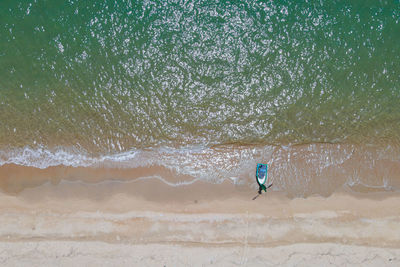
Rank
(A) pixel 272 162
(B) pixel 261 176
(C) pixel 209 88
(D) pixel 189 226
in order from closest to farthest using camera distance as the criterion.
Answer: (D) pixel 189 226
(B) pixel 261 176
(A) pixel 272 162
(C) pixel 209 88

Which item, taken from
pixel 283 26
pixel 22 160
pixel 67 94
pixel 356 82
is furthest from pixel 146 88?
pixel 356 82

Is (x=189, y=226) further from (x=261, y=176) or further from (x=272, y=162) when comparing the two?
(x=272, y=162)

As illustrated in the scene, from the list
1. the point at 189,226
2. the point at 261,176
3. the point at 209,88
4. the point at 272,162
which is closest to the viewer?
the point at 189,226

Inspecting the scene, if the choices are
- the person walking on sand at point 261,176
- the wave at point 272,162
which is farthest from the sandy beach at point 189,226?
the wave at point 272,162

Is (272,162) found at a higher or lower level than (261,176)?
higher

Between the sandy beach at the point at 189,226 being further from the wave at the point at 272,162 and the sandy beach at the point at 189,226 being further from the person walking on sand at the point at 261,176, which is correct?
the wave at the point at 272,162

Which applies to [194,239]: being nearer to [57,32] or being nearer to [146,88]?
[146,88]

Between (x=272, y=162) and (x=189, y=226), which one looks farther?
(x=272, y=162)

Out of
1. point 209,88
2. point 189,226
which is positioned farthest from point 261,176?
point 209,88
